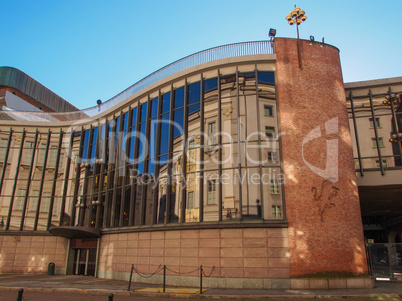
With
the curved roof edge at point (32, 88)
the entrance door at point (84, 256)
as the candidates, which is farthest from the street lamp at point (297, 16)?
the curved roof edge at point (32, 88)

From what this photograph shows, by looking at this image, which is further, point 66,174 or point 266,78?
point 66,174

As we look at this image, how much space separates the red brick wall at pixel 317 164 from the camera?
1641cm

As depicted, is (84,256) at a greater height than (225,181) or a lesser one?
lesser

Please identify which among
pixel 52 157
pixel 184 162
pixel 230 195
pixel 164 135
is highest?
pixel 52 157

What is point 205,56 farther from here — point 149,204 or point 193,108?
point 149,204

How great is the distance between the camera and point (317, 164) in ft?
58.4

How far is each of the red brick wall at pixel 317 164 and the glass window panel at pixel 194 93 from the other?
5035 millimetres

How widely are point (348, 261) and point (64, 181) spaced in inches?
909

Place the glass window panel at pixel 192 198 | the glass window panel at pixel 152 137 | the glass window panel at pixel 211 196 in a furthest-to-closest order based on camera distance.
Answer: the glass window panel at pixel 152 137 → the glass window panel at pixel 192 198 → the glass window panel at pixel 211 196

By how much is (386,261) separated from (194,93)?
15447mm

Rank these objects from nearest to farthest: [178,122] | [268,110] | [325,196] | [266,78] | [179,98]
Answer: [325,196]
[268,110]
[266,78]
[178,122]
[179,98]

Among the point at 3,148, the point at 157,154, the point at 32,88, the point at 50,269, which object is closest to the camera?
the point at 157,154

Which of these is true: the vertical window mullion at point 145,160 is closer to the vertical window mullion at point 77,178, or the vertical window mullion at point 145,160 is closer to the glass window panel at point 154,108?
the glass window panel at point 154,108

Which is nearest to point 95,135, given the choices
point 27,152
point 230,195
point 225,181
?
point 27,152
